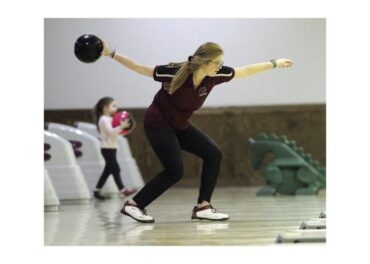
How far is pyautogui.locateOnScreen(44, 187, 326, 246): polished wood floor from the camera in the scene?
3.11m

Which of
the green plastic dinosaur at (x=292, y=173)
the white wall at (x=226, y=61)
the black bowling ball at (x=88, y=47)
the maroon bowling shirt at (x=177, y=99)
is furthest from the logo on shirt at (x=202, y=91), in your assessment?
the green plastic dinosaur at (x=292, y=173)

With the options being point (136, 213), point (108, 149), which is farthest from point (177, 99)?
point (108, 149)

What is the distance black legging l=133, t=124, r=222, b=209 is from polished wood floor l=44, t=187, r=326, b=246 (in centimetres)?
14

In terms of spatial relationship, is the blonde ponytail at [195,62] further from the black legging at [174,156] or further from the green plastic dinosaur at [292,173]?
the green plastic dinosaur at [292,173]

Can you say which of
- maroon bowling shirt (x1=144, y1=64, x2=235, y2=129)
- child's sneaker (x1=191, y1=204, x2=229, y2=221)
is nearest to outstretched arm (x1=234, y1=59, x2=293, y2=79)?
maroon bowling shirt (x1=144, y1=64, x2=235, y2=129)

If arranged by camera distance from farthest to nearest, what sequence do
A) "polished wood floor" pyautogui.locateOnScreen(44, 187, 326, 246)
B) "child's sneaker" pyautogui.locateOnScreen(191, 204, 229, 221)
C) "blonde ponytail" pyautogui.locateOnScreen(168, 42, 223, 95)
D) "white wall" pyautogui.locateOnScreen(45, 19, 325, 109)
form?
"white wall" pyautogui.locateOnScreen(45, 19, 325, 109), "child's sneaker" pyautogui.locateOnScreen(191, 204, 229, 221), "blonde ponytail" pyautogui.locateOnScreen(168, 42, 223, 95), "polished wood floor" pyautogui.locateOnScreen(44, 187, 326, 246)

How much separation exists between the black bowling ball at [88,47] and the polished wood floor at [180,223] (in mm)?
694

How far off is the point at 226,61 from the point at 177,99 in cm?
275

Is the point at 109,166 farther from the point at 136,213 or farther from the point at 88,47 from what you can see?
the point at 88,47

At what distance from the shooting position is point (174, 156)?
3.61m

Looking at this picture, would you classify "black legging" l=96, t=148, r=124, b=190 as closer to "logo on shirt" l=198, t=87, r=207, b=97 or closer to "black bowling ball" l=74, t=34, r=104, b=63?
"logo on shirt" l=198, t=87, r=207, b=97
